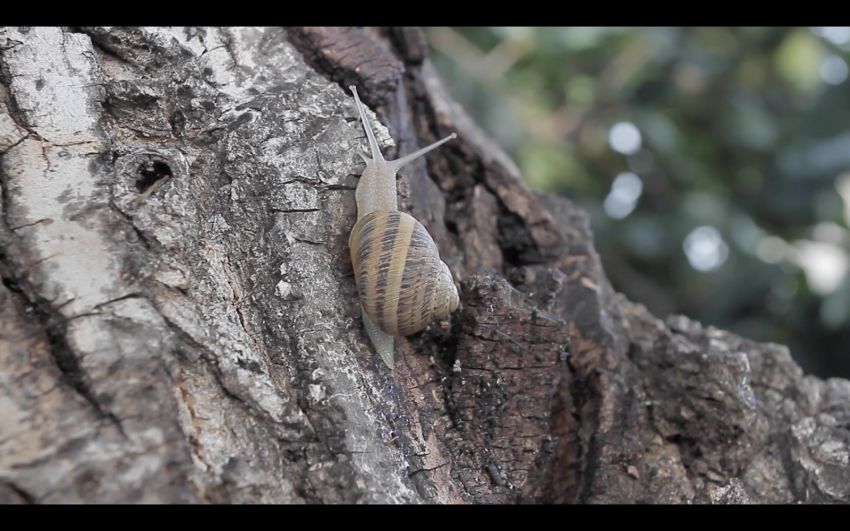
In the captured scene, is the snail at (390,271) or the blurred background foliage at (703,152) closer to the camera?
the snail at (390,271)

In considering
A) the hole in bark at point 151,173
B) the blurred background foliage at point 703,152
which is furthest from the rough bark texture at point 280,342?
the blurred background foliage at point 703,152

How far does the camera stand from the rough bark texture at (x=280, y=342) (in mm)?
1403

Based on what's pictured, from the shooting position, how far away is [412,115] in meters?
2.43

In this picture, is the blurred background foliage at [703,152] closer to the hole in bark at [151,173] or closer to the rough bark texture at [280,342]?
the rough bark texture at [280,342]

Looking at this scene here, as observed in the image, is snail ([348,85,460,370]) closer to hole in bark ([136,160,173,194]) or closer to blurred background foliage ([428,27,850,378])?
hole in bark ([136,160,173,194])

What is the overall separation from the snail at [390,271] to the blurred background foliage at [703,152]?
7.56ft

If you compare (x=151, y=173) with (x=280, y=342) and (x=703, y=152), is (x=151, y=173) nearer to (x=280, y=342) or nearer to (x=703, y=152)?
(x=280, y=342)

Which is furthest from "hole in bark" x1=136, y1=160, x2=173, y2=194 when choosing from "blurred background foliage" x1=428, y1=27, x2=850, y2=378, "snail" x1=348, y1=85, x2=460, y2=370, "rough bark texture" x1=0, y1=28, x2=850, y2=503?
"blurred background foliage" x1=428, y1=27, x2=850, y2=378

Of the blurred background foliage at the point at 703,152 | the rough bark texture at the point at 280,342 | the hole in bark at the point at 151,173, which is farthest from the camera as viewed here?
the blurred background foliage at the point at 703,152

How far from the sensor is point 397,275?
1765mm

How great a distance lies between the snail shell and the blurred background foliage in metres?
2.35

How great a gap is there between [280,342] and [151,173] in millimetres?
468

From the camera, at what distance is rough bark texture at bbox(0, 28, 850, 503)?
1403mm

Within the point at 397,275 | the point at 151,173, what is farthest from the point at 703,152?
the point at 151,173
